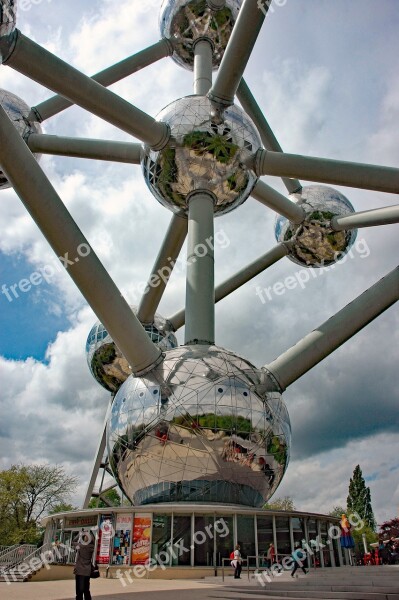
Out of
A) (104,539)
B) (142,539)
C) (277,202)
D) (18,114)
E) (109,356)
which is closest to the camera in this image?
(142,539)

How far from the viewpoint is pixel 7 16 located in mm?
7953

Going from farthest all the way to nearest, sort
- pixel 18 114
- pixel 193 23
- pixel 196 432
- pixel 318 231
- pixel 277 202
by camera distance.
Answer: pixel 193 23 < pixel 318 231 < pixel 277 202 < pixel 18 114 < pixel 196 432

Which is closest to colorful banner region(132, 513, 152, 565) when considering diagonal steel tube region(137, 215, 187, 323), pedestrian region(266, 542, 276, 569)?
pedestrian region(266, 542, 276, 569)

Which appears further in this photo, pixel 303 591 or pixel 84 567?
pixel 303 591

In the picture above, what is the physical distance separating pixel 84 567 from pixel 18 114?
33.9 feet

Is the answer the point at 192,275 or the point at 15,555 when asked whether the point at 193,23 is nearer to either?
the point at 192,275

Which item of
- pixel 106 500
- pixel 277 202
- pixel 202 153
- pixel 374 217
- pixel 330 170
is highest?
pixel 277 202

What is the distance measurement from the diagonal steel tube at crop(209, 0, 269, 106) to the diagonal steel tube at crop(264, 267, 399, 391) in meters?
5.10

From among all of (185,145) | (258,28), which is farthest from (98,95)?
(258,28)

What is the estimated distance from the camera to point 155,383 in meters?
9.15

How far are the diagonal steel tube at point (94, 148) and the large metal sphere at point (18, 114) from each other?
3.15 ft

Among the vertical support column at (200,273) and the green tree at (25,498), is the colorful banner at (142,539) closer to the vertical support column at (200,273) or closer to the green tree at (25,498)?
the vertical support column at (200,273)

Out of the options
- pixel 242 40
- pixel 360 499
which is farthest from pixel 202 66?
pixel 360 499

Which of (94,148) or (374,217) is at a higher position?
(94,148)
